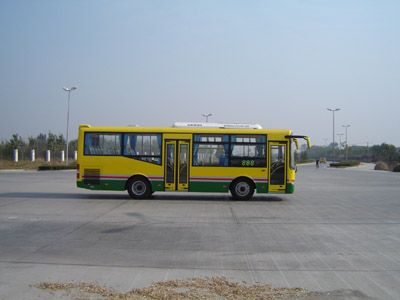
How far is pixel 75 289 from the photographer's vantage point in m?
6.35

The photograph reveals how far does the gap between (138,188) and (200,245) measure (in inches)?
376

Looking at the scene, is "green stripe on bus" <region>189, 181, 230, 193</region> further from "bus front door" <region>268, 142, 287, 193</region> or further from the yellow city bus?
"bus front door" <region>268, 142, 287, 193</region>

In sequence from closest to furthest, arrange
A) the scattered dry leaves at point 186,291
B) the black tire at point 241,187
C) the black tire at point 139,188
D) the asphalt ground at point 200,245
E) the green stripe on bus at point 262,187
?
the scattered dry leaves at point 186,291, the asphalt ground at point 200,245, the green stripe on bus at point 262,187, the black tire at point 241,187, the black tire at point 139,188

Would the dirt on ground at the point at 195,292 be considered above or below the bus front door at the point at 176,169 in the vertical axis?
below

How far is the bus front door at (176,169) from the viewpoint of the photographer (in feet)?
61.2

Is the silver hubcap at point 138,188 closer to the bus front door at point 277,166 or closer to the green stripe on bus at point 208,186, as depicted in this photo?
the green stripe on bus at point 208,186

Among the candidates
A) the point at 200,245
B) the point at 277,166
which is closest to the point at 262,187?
the point at 277,166

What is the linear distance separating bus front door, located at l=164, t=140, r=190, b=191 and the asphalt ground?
4.82 feet

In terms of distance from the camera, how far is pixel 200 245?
9.65 metres

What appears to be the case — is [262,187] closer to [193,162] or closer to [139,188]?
[193,162]

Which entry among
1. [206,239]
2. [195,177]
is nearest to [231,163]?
[195,177]

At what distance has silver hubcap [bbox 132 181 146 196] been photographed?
61.8ft

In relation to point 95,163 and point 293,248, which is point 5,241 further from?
point 95,163

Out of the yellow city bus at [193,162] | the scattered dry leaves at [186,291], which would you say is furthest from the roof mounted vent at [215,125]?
the scattered dry leaves at [186,291]
